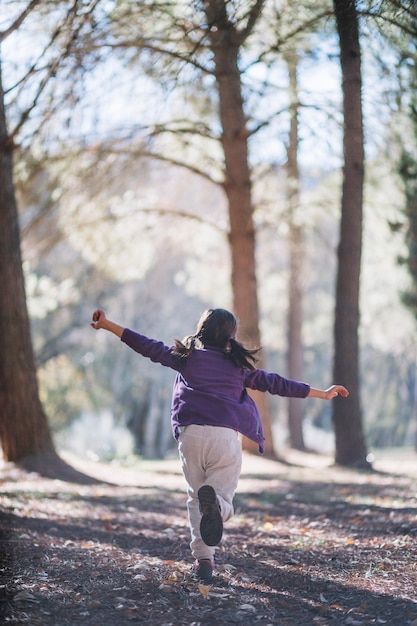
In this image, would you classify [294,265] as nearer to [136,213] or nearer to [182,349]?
[136,213]

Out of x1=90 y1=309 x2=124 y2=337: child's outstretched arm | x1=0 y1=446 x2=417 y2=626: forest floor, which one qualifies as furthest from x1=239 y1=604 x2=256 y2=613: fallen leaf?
x1=90 y1=309 x2=124 y2=337: child's outstretched arm

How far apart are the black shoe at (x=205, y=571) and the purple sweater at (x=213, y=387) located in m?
0.81

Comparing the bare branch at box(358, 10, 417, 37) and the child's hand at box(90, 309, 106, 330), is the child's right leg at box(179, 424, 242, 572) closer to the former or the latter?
the child's hand at box(90, 309, 106, 330)

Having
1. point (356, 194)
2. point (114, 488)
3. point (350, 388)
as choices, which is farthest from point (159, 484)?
point (356, 194)

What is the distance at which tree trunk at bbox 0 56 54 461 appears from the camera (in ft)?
34.5

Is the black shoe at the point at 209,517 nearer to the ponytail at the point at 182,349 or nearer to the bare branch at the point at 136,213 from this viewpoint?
the ponytail at the point at 182,349

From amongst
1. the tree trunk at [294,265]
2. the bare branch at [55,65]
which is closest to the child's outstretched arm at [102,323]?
the bare branch at [55,65]

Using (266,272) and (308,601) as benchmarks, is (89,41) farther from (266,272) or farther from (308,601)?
(266,272)

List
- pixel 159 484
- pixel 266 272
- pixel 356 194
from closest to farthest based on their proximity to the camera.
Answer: pixel 159 484, pixel 356 194, pixel 266 272

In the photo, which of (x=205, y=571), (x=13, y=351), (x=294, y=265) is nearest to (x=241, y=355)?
(x=205, y=571)

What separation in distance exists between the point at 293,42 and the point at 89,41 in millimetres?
2578

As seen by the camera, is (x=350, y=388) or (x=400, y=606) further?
(x=350, y=388)

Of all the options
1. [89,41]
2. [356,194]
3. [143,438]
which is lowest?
[143,438]

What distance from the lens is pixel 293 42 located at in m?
10.3
